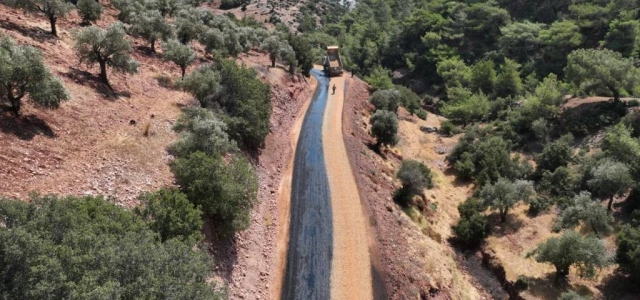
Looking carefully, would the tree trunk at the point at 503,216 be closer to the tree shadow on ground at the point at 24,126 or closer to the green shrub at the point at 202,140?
the green shrub at the point at 202,140

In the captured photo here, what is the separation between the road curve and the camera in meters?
26.0

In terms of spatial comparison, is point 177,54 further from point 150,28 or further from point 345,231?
point 345,231

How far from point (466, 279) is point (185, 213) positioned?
84.7 ft

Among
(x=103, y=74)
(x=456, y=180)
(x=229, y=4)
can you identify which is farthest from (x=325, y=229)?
(x=229, y=4)

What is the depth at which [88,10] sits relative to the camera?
42.7 meters

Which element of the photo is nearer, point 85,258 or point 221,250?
point 85,258

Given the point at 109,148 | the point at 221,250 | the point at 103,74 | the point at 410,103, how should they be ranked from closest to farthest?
the point at 221,250
the point at 109,148
the point at 103,74
the point at 410,103

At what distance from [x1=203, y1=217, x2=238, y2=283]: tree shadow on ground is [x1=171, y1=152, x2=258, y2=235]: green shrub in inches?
21.3

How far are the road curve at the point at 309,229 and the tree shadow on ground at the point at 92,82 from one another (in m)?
18.4

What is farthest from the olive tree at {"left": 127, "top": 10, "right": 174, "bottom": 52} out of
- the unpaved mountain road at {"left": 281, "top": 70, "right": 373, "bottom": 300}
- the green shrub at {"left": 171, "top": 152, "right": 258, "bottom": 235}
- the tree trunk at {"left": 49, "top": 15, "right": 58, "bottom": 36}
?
the green shrub at {"left": 171, "top": 152, "right": 258, "bottom": 235}

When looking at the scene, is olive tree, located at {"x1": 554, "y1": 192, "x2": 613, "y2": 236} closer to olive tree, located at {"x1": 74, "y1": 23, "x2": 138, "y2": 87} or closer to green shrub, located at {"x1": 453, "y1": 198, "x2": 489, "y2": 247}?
green shrub, located at {"x1": 453, "y1": 198, "x2": 489, "y2": 247}

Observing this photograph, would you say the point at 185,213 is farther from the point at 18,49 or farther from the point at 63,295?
the point at 18,49

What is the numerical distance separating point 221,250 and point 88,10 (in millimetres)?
34604

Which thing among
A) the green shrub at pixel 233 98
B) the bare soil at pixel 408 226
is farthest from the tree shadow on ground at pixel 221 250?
the green shrub at pixel 233 98
